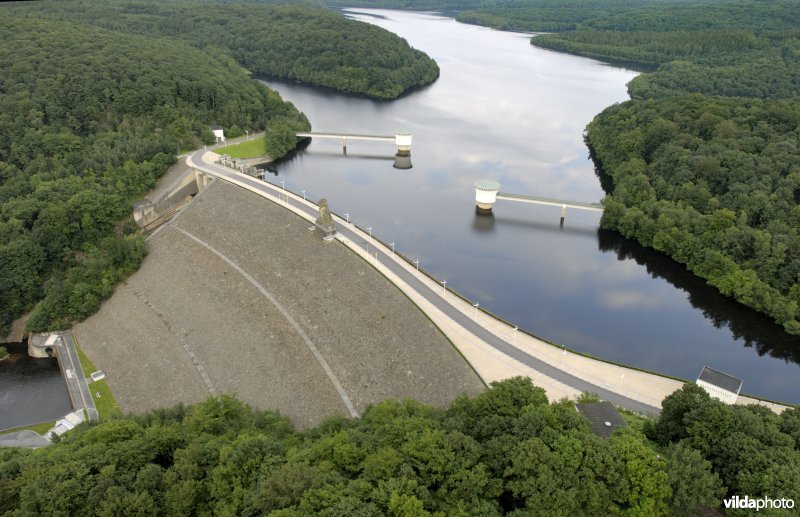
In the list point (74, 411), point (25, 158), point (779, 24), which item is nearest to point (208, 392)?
point (74, 411)

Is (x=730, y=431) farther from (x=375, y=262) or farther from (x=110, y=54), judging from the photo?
(x=110, y=54)

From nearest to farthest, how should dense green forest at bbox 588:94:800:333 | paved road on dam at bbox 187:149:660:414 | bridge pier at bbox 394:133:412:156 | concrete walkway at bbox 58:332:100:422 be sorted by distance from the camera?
paved road on dam at bbox 187:149:660:414 < concrete walkway at bbox 58:332:100:422 < dense green forest at bbox 588:94:800:333 < bridge pier at bbox 394:133:412:156

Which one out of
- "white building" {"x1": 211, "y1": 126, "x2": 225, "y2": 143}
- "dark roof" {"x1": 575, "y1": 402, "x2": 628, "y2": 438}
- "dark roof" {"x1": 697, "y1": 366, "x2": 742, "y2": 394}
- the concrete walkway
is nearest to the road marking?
the concrete walkway

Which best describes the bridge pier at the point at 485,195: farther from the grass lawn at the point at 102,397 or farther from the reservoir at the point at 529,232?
the grass lawn at the point at 102,397

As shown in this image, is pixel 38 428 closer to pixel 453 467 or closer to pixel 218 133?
pixel 453 467

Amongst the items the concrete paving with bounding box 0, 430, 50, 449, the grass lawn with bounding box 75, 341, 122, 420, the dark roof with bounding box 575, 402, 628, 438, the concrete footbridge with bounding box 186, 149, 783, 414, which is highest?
the dark roof with bounding box 575, 402, 628, 438

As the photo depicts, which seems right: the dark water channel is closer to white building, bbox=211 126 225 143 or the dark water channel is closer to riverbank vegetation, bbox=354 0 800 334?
white building, bbox=211 126 225 143
